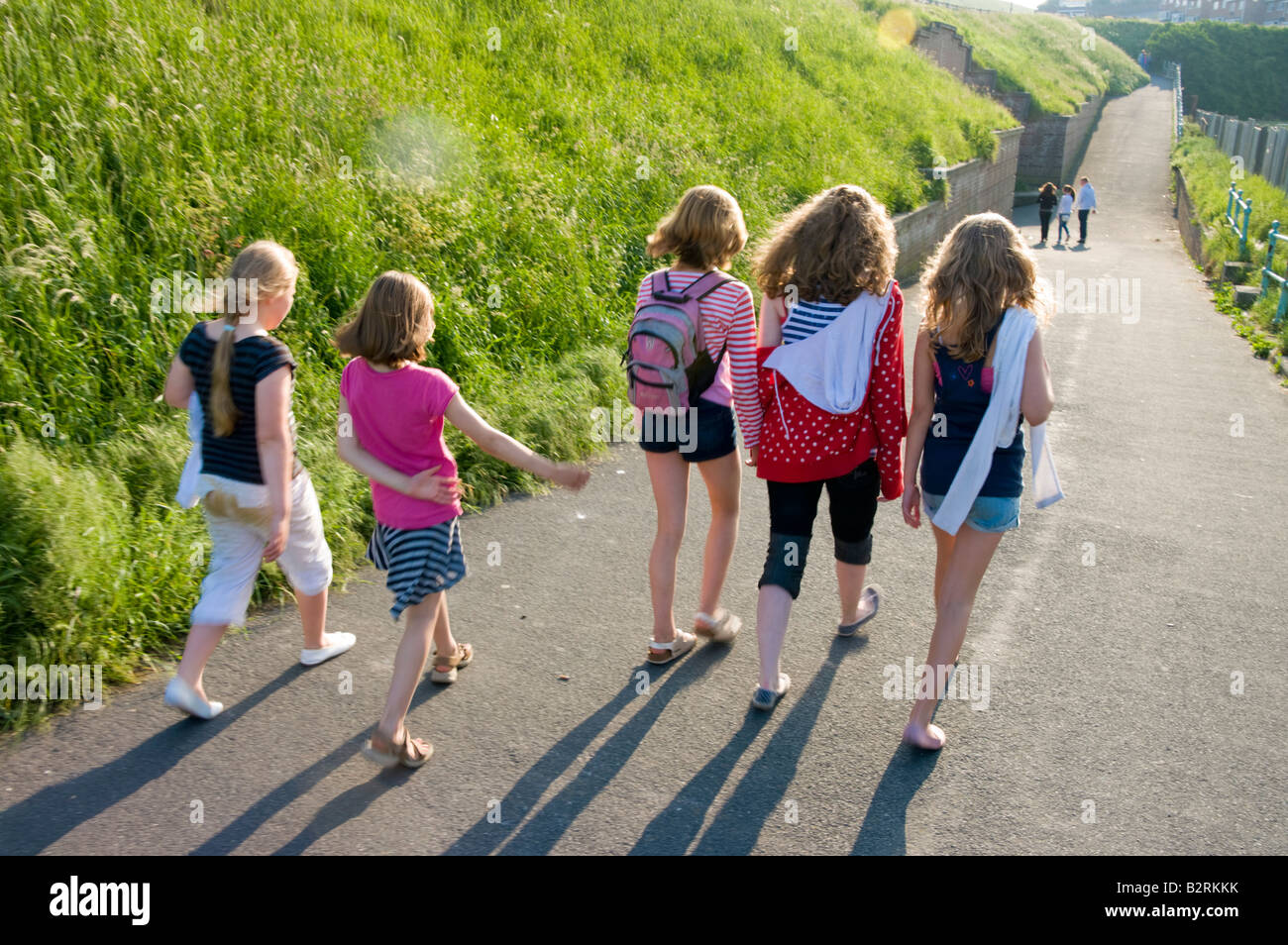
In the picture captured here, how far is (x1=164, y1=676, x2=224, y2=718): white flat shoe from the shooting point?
363 centimetres

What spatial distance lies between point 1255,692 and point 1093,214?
32.0 metres

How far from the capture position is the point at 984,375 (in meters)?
3.49

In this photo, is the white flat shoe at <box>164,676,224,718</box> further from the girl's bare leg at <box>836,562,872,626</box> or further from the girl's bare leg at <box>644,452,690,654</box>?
the girl's bare leg at <box>836,562,872,626</box>

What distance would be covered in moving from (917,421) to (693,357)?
879 millimetres

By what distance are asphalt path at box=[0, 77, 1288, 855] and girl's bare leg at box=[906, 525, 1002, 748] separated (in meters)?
0.12

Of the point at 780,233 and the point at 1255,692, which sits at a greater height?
the point at 780,233

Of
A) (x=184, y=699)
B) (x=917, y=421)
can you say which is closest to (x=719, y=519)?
(x=917, y=421)

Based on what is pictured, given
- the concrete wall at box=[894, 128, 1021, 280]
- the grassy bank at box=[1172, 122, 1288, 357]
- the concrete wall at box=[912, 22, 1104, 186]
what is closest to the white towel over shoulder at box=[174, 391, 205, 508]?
the concrete wall at box=[894, 128, 1021, 280]

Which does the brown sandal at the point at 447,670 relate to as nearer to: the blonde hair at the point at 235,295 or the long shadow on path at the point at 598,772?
the long shadow on path at the point at 598,772

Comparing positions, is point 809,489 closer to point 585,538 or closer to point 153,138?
point 585,538

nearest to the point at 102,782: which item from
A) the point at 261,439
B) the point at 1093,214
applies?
the point at 261,439

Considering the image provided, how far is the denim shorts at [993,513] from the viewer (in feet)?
11.6
